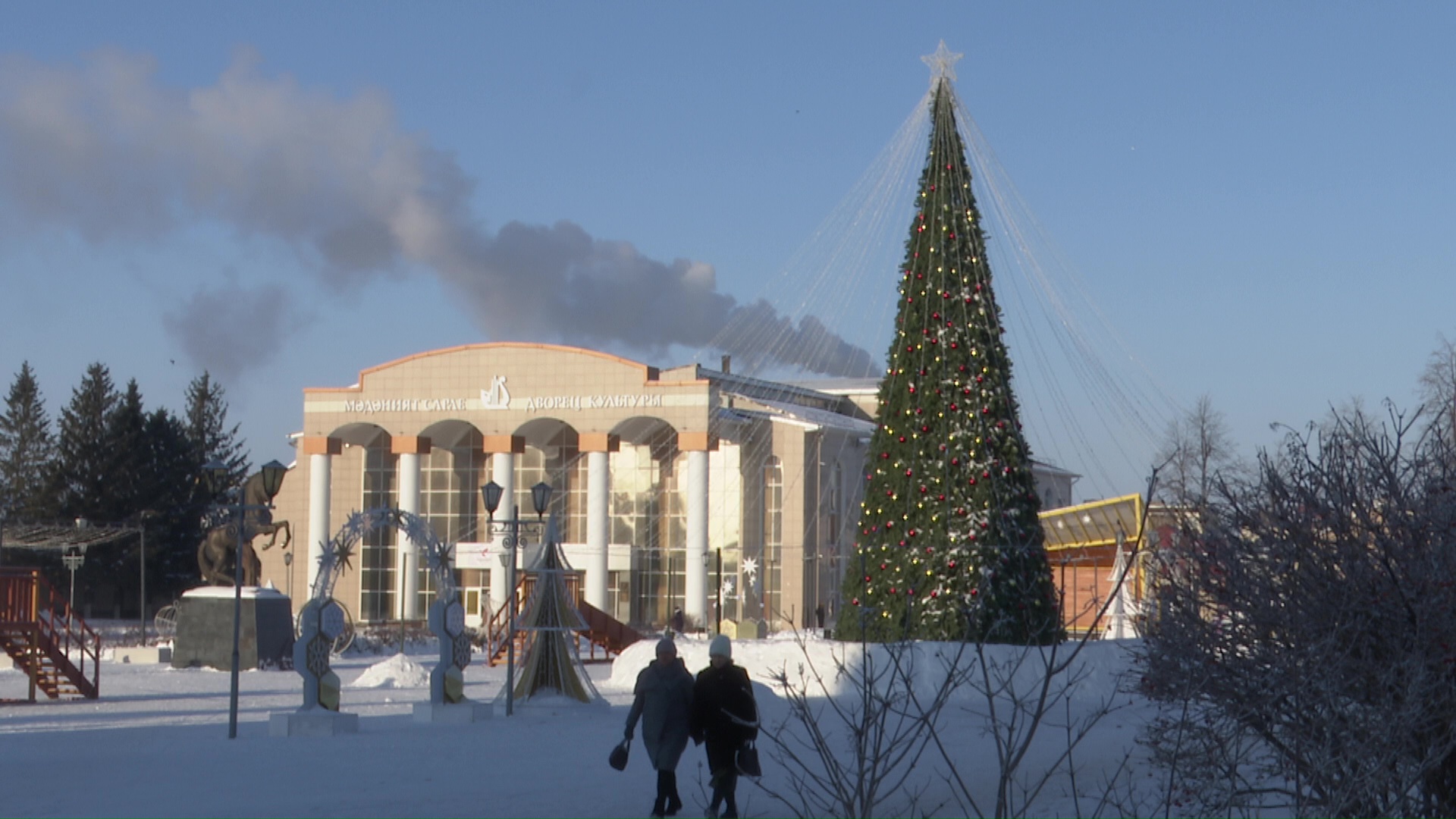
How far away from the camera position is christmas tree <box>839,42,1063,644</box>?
22.1 m

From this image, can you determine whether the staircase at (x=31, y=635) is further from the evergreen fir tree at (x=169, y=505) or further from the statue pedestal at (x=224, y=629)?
the evergreen fir tree at (x=169, y=505)

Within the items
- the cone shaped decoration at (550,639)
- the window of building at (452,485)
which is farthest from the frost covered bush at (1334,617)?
the window of building at (452,485)

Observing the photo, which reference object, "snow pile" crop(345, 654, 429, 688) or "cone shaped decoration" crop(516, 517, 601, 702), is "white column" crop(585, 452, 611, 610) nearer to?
"snow pile" crop(345, 654, 429, 688)

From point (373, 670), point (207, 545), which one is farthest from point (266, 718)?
point (207, 545)

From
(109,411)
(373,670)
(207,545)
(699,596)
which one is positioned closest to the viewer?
(373,670)

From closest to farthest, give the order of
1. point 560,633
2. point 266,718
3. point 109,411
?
point 266,718 < point 560,633 < point 109,411

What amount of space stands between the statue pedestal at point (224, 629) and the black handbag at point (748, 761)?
21.5m

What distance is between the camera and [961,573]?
22.1 metres

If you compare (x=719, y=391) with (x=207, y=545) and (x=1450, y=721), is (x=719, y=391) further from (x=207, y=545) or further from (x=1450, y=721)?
(x=1450, y=721)

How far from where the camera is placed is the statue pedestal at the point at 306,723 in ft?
60.3

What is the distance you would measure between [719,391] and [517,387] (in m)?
6.87

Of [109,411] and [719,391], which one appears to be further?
[109,411]

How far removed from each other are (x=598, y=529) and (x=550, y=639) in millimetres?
30688

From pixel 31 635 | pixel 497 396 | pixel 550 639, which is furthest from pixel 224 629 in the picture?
pixel 497 396
